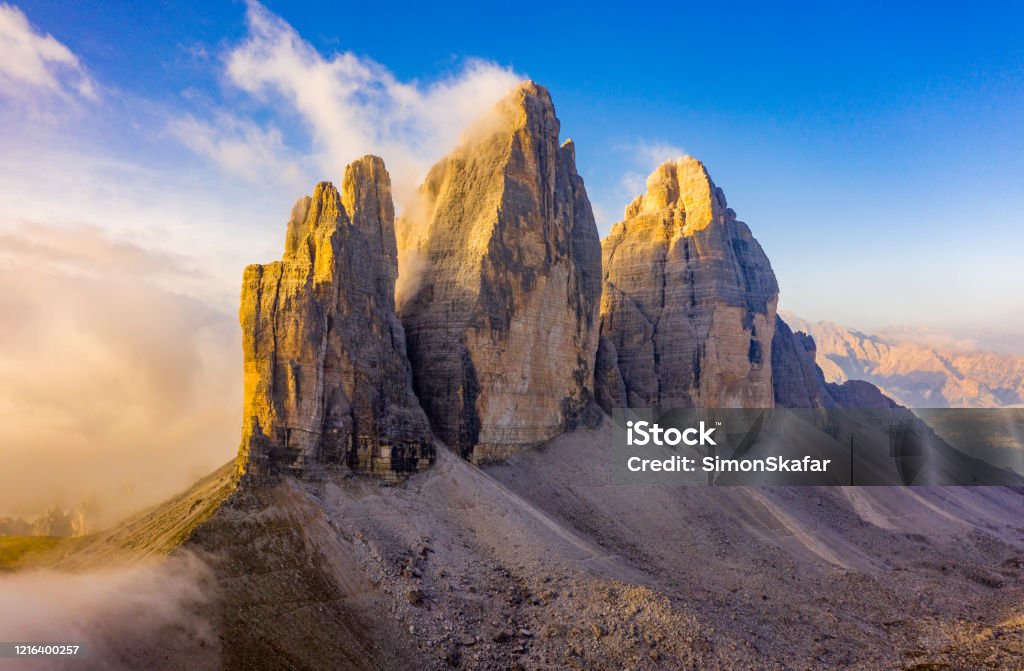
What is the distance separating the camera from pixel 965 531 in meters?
66.2

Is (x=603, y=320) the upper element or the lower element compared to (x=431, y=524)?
upper

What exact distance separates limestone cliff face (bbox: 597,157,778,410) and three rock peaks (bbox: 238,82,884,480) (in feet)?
0.48

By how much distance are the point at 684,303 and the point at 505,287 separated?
23.7 m

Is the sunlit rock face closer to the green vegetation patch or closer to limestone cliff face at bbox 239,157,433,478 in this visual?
limestone cliff face at bbox 239,157,433,478

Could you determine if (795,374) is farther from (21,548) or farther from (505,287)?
(21,548)

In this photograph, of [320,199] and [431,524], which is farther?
[320,199]

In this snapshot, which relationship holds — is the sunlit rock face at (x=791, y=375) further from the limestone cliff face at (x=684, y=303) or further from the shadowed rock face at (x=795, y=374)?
the limestone cliff face at (x=684, y=303)

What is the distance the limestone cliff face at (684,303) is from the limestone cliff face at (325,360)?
82.7 feet

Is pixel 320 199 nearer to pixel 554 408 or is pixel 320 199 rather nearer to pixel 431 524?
pixel 431 524

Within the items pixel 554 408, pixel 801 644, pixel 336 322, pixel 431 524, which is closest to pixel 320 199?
pixel 336 322

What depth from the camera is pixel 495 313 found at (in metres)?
50.4

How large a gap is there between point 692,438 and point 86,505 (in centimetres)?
4346

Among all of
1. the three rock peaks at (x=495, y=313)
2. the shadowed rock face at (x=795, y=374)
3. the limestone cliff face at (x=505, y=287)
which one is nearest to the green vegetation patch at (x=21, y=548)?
the three rock peaks at (x=495, y=313)

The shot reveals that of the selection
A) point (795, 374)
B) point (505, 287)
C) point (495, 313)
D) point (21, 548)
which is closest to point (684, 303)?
point (795, 374)
